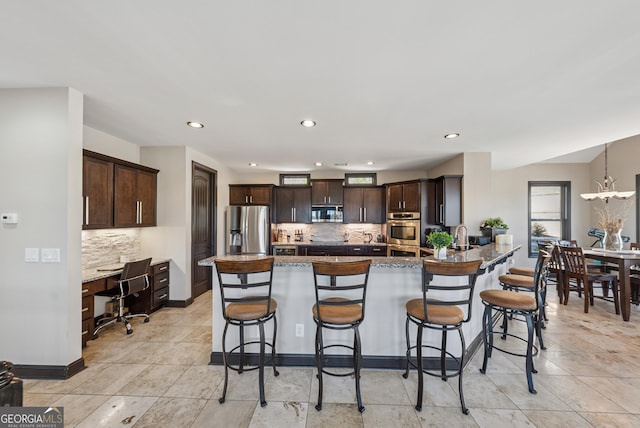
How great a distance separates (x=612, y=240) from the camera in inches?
173

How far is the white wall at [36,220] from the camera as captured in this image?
2.29m

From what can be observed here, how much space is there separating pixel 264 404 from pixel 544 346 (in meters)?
3.03

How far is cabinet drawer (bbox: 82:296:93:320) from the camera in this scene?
2.80 metres

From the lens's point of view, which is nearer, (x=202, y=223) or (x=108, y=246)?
(x=108, y=246)

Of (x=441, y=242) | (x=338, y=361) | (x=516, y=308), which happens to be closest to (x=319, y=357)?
Result: (x=338, y=361)

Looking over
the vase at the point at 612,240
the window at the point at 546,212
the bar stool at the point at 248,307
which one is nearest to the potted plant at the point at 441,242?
the bar stool at the point at 248,307

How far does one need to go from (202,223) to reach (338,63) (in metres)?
3.91

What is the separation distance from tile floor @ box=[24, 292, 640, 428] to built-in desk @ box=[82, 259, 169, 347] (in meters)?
0.36

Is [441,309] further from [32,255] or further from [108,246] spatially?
[108,246]

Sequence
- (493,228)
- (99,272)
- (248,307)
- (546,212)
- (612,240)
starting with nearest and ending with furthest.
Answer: (248,307) < (99,272) < (493,228) < (612,240) < (546,212)

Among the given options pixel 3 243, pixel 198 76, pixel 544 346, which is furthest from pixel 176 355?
pixel 544 346

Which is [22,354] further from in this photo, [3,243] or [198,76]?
[198,76]

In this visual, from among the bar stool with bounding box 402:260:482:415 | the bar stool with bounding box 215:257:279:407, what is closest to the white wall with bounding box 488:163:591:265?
the bar stool with bounding box 402:260:482:415

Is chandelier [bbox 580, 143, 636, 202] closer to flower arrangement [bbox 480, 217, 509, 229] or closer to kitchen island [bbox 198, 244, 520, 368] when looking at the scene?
flower arrangement [bbox 480, 217, 509, 229]
